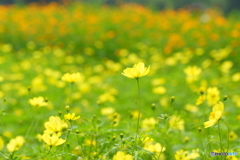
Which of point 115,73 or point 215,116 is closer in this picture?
point 215,116

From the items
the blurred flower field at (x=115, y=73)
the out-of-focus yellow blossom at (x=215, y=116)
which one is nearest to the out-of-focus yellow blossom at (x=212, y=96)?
the blurred flower field at (x=115, y=73)

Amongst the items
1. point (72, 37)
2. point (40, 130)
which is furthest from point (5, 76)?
point (72, 37)

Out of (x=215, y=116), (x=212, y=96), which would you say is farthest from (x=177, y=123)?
(x=215, y=116)

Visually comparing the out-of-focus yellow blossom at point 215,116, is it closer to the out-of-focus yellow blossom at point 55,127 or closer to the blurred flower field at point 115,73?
the blurred flower field at point 115,73

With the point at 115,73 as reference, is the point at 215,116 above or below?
below

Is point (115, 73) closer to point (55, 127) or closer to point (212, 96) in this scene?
point (212, 96)

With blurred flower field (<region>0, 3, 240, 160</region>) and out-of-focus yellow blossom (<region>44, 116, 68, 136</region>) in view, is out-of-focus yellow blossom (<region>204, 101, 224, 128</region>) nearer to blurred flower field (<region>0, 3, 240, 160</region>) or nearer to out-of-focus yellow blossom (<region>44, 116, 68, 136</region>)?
blurred flower field (<region>0, 3, 240, 160</region>)

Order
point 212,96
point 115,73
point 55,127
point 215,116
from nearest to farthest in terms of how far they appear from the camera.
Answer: point 215,116 → point 55,127 → point 212,96 → point 115,73

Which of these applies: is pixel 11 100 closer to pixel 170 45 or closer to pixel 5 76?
pixel 5 76

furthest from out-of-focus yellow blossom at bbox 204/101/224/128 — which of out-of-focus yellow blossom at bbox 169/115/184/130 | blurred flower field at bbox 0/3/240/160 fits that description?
out-of-focus yellow blossom at bbox 169/115/184/130

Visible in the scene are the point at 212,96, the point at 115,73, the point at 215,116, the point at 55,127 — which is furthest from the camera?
the point at 115,73
